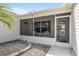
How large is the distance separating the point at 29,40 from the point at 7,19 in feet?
18.8

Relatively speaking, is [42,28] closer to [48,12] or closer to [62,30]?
[48,12]

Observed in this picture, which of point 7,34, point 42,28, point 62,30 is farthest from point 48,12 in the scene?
point 7,34

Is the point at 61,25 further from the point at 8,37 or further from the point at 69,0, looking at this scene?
the point at 8,37

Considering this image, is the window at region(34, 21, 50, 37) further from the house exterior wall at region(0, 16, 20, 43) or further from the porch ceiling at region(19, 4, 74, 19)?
the house exterior wall at region(0, 16, 20, 43)

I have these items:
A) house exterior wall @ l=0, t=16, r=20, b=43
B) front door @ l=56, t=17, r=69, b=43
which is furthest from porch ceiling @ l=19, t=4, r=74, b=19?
house exterior wall @ l=0, t=16, r=20, b=43

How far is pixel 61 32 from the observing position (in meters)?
7.79

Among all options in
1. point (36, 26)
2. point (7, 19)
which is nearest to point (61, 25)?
point (36, 26)

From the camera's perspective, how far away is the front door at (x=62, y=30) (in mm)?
7402

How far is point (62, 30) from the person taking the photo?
775 centimetres

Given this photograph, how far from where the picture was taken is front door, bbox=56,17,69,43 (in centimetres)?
740

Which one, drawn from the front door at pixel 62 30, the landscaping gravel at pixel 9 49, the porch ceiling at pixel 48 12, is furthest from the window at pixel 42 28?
the landscaping gravel at pixel 9 49

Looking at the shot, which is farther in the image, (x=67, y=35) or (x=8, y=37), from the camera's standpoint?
(x=8, y=37)

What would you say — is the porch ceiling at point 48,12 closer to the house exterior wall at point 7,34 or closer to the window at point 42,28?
the window at point 42,28

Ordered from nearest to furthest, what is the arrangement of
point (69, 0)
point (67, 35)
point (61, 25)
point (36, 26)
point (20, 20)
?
point (69, 0) → point (67, 35) → point (61, 25) → point (36, 26) → point (20, 20)
